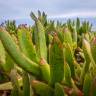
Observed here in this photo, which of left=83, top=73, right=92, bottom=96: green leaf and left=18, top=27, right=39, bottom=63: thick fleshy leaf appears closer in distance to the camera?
left=83, top=73, right=92, bottom=96: green leaf

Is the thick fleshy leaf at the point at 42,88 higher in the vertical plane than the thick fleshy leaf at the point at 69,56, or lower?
lower

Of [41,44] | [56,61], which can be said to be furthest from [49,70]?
[41,44]

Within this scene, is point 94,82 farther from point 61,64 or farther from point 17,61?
point 17,61

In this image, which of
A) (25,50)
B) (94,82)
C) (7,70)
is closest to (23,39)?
(25,50)

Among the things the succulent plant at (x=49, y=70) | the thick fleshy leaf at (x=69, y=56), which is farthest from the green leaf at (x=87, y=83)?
the thick fleshy leaf at (x=69, y=56)

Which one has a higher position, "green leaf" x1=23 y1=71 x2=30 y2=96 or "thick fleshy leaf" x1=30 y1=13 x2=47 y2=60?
"thick fleshy leaf" x1=30 y1=13 x2=47 y2=60

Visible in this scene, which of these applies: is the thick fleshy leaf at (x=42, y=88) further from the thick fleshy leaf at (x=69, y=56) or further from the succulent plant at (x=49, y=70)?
the thick fleshy leaf at (x=69, y=56)

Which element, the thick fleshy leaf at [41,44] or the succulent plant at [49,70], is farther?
the thick fleshy leaf at [41,44]

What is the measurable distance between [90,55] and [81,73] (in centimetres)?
9


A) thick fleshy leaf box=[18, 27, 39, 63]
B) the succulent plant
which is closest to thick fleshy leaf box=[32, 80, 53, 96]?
the succulent plant

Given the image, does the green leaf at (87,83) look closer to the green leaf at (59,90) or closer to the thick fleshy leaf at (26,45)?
the green leaf at (59,90)

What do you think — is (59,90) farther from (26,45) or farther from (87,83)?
(26,45)

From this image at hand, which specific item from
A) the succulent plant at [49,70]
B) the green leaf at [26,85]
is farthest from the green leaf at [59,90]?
the green leaf at [26,85]

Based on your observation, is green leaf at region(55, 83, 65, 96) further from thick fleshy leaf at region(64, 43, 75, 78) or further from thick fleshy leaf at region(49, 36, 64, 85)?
thick fleshy leaf at region(64, 43, 75, 78)
